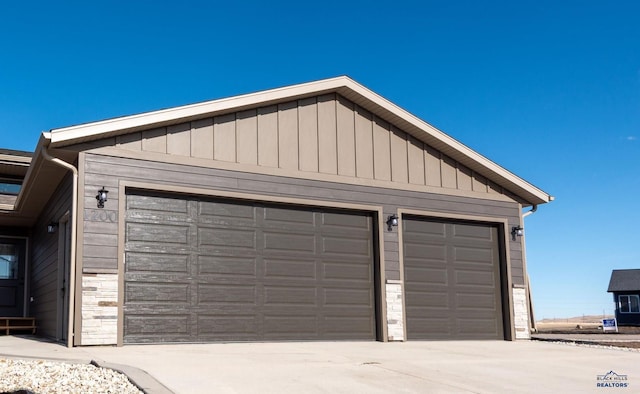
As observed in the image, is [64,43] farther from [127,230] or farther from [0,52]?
[127,230]

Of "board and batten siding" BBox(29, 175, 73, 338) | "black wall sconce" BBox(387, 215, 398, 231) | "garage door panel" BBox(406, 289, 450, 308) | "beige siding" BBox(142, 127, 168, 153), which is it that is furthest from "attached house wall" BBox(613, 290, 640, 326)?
"beige siding" BBox(142, 127, 168, 153)

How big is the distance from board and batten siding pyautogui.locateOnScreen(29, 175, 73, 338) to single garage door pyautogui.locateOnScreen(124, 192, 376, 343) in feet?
5.71

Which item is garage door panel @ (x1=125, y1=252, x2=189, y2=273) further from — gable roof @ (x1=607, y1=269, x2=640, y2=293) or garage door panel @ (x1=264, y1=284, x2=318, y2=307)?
gable roof @ (x1=607, y1=269, x2=640, y2=293)

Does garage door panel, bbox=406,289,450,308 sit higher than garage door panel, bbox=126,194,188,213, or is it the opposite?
garage door panel, bbox=126,194,188,213

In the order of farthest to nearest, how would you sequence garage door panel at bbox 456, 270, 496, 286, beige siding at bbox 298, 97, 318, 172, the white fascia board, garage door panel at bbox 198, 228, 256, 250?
1. garage door panel at bbox 456, 270, 496, 286
2. beige siding at bbox 298, 97, 318, 172
3. garage door panel at bbox 198, 228, 256, 250
4. the white fascia board

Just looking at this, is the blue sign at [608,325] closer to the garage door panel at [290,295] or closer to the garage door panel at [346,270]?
the garage door panel at [346,270]

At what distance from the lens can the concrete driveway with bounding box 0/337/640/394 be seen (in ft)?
21.8

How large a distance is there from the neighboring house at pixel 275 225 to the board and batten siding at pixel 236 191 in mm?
23

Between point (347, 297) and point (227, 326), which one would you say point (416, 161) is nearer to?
point (347, 297)

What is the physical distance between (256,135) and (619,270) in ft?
107

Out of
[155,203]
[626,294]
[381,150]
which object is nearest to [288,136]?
[381,150]

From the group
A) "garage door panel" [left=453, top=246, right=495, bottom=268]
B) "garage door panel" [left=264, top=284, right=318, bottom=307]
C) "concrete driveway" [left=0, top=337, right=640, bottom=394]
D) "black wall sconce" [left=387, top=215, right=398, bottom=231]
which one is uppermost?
"black wall sconce" [left=387, top=215, right=398, bottom=231]

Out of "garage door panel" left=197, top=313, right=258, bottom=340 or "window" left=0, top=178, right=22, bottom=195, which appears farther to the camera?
"window" left=0, top=178, right=22, bottom=195

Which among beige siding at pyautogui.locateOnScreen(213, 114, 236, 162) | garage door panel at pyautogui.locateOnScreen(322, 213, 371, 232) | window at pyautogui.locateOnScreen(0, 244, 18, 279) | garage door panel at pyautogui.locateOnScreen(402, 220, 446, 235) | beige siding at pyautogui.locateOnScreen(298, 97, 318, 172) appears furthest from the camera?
window at pyautogui.locateOnScreen(0, 244, 18, 279)
